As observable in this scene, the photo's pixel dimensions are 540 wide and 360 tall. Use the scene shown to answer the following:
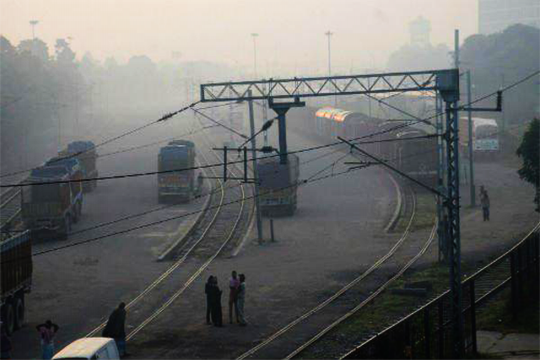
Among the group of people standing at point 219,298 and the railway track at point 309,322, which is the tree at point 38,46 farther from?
the group of people standing at point 219,298

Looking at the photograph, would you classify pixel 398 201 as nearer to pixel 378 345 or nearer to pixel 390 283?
pixel 390 283

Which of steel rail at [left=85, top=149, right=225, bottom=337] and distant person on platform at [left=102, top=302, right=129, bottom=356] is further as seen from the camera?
steel rail at [left=85, top=149, right=225, bottom=337]

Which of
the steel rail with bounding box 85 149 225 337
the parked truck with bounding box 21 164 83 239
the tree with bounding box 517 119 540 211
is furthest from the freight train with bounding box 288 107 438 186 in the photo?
the parked truck with bounding box 21 164 83 239

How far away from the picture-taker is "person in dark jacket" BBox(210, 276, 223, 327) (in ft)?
87.9

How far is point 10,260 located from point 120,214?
23.7 m

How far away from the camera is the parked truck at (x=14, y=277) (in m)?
26.6

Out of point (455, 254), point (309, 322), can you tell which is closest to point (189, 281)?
point (309, 322)

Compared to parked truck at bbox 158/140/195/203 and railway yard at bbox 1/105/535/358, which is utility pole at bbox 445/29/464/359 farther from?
parked truck at bbox 158/140/195/203

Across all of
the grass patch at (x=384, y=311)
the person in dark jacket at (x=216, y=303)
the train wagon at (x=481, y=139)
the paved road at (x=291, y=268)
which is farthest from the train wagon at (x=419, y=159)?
the person in dark jacket at (x=216, y=303)

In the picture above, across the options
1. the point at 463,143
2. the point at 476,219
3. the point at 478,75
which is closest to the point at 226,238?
the point at 476,219

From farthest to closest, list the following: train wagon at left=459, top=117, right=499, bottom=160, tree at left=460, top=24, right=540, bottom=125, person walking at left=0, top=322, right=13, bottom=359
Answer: tree at left=460, top=24, right=540, bottom=125
train wagon at left=459, top=117, right=499, bottom=160
person walking at left=0, top=322, right=13, bottom=359

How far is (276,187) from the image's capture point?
47750 mm

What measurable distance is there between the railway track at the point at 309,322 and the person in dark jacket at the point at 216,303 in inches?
71.6

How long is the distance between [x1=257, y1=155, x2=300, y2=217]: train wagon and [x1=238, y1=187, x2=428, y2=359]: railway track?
11.9 m
